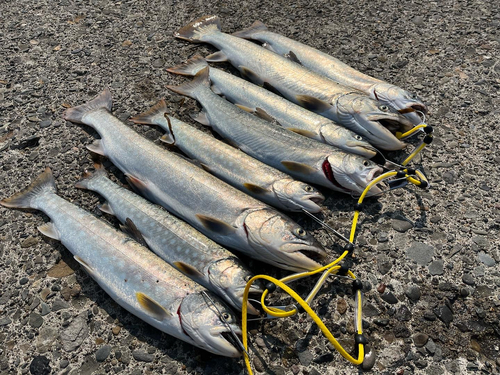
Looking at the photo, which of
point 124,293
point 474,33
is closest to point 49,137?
point 124,293

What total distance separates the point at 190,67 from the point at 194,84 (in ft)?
1.97

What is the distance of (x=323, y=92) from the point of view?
460cm

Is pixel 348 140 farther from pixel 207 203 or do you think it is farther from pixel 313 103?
pixel 207 203

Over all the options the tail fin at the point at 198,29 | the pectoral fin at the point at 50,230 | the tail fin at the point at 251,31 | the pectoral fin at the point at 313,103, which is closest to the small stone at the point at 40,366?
the pectoral fin at the point at 50,230

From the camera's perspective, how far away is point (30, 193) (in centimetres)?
401

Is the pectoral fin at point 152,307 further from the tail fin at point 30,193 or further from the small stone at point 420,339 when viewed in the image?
the small stone at point 420,339

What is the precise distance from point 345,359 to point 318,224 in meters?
1.28

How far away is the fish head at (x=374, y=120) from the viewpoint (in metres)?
4.14

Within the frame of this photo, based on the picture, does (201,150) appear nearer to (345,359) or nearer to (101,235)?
(101,235)

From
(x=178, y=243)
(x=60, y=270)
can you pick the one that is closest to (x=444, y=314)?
(x=178, y=243)

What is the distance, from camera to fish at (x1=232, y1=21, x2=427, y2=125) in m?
4.45

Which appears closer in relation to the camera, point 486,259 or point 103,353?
point 103,353

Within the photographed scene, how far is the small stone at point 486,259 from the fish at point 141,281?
Answer: 2362 mm

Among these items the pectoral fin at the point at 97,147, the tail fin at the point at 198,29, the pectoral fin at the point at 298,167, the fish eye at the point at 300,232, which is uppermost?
the tail fin at the point at 198,29
